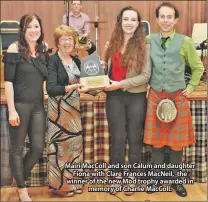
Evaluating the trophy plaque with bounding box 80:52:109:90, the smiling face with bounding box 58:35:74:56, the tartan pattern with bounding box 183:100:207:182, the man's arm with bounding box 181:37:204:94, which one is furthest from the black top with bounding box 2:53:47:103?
the tartan pattern with bounding box 183:100:207:182

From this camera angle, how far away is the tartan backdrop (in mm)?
2393

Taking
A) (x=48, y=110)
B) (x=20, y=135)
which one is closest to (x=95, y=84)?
(x=48, y=110)

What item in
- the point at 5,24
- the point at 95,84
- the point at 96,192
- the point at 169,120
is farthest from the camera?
the point at 5,24

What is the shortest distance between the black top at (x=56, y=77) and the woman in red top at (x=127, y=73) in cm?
21

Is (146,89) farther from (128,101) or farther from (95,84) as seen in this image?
(95,84)

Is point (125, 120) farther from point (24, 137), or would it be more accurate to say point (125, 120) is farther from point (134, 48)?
point (24, 137)

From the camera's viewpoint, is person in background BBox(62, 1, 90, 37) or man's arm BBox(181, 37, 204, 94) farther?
person in background BBox(62, 1, 90, 37)

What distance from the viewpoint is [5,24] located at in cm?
343

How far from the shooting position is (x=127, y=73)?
2051mm

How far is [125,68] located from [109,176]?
0.63m

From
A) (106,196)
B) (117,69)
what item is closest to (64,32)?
(117,69)

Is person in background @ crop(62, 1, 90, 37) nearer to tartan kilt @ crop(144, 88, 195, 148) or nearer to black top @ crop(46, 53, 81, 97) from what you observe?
black top @ crop(46, 53, 81, 97)

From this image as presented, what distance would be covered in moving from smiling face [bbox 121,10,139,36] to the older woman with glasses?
26 centimetres

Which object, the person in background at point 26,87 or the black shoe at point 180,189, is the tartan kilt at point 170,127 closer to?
the black shoe at point 180,189
